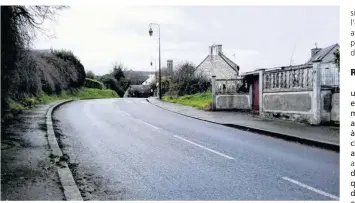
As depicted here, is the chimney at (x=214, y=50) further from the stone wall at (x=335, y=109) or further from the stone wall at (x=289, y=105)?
the stone wall at (x=335, y=109)

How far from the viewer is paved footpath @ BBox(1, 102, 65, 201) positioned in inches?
229

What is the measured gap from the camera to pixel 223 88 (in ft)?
76.9

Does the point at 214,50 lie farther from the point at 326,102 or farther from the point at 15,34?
the point at 15,34

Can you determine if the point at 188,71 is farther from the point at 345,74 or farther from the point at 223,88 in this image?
the point at 345,74

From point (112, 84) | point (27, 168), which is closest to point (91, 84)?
point (112, 84)

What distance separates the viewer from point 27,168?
24.1ft

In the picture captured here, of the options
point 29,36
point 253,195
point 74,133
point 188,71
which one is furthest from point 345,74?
point 188,71

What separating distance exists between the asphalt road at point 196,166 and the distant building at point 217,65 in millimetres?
39956

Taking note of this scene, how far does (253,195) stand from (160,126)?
948cm

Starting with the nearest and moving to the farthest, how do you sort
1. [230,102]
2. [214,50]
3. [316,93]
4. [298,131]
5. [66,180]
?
[66,180]
[298,131]
[316,93]
[230,102]
[214,50]

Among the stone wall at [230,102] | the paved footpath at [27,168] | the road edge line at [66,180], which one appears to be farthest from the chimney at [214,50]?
the road edge line at [66,180]

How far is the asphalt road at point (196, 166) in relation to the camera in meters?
6.09

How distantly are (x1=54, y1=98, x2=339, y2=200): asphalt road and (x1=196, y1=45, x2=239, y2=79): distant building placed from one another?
3996 cm

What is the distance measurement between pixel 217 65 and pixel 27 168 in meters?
47.2
